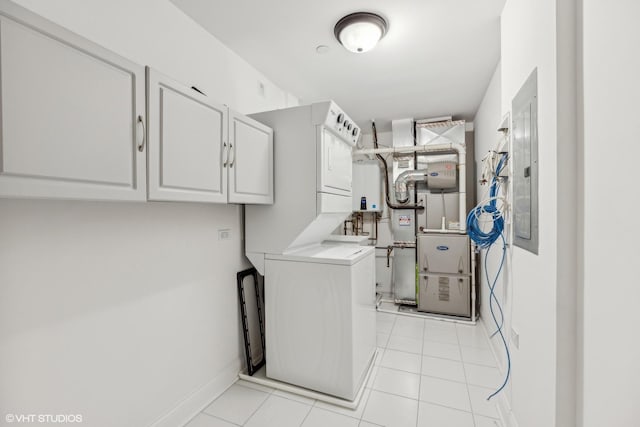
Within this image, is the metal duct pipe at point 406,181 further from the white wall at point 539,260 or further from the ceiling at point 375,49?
the white wall at point 539,260

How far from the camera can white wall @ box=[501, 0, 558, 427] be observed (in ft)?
3.67

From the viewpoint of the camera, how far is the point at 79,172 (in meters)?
1.04

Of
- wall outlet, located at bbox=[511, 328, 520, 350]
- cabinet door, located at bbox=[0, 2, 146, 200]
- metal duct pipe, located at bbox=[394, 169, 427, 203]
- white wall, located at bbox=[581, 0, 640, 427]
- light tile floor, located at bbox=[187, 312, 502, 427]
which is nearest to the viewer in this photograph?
white wall, located at bbox=[581, 0, 640, 427]

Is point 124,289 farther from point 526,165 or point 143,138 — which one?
point 526,165

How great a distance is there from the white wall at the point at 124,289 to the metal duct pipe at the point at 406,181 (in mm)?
2724

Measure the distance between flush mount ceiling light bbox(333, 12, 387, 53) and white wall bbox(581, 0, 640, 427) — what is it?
1293mm

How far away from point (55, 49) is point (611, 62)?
70.4 inches

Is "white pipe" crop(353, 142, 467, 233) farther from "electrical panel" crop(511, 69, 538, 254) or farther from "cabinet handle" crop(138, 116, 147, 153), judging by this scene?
"cabinet handle" crop(138, 116, 147, 153)

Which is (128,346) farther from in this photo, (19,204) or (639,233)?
(639,233)

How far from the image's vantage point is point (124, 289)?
1.53 m

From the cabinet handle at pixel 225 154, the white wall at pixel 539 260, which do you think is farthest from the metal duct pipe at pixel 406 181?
the cabinet handle at pixel 225 154

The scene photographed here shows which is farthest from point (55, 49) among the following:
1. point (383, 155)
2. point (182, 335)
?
point (383, 155)

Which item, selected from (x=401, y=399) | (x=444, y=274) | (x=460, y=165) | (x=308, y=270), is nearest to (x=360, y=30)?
(x=308, y=270)

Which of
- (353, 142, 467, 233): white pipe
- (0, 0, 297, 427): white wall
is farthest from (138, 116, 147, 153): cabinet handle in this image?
(353, 142, 467, 233): white pipe
